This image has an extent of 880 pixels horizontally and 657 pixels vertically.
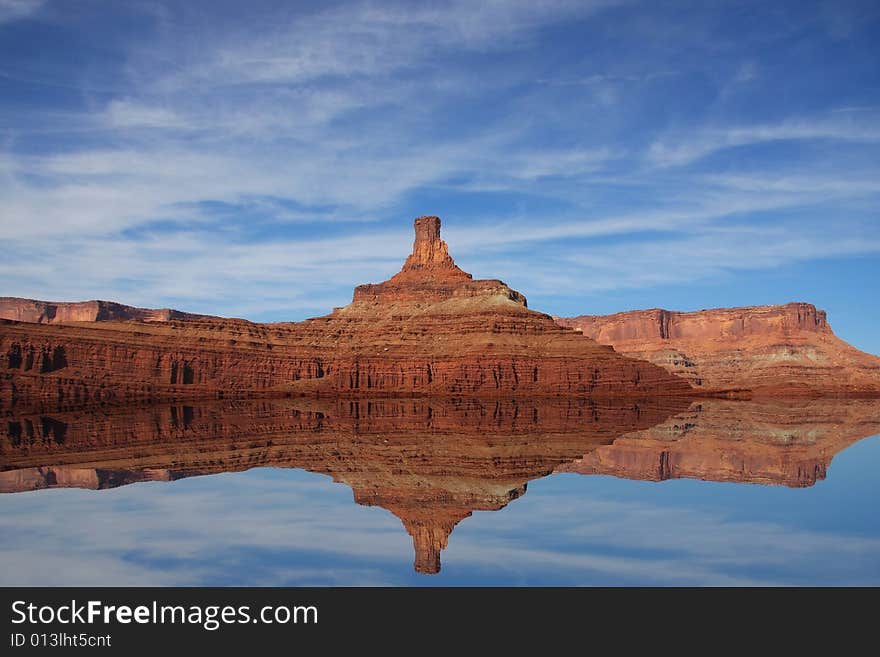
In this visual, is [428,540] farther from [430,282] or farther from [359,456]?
[430,282]

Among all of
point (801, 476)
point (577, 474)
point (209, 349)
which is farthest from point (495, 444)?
point (209, 349)

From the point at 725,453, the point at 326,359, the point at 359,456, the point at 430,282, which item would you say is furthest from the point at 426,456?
the point at 430,282

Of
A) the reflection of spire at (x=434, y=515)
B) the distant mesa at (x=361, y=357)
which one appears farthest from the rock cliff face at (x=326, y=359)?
the reflection of spire at (x=434, y=515)

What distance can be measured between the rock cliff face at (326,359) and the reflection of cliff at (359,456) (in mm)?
54651

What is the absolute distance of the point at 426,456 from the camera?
26250 mm

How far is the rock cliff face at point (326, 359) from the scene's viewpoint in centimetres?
9300

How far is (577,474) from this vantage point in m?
21.7

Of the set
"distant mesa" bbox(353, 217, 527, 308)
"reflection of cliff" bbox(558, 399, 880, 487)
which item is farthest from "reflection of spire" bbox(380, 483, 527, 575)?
"distant mesa" bbox(353, 217, 527, 308)

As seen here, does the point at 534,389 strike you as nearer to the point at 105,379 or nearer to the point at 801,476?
the point at 105,379

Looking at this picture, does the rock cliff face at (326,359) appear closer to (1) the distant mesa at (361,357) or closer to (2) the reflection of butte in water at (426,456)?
(1) the distant mesa at (361,357)

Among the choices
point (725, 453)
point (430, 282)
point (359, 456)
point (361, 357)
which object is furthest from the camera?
point (430, 282)

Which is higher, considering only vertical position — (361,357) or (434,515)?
(361,357)

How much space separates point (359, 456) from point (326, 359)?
98.9 metres

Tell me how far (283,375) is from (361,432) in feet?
269
